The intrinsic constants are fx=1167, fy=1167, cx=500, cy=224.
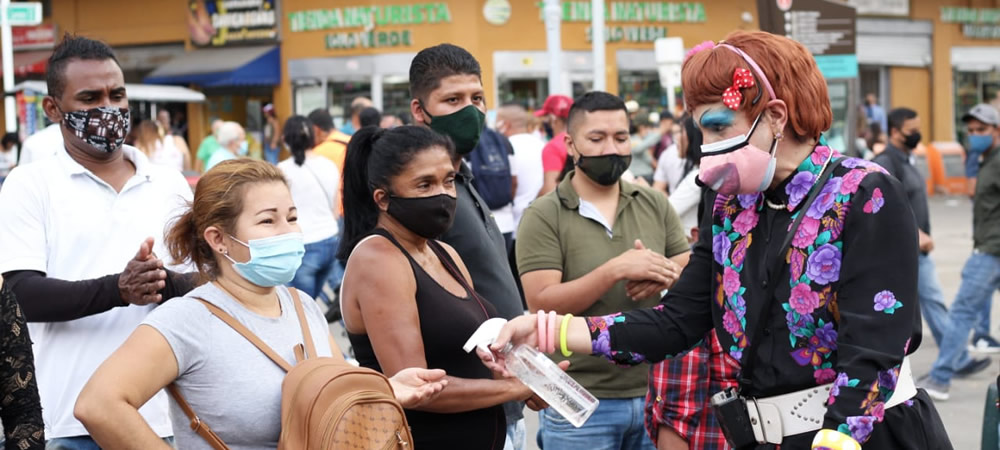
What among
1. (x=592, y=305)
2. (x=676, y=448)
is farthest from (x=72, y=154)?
(x=676, y=448)

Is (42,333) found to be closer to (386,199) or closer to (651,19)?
(386,199)

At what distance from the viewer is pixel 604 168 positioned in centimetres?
468

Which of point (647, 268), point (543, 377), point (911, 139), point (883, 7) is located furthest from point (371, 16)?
point (543, 377)

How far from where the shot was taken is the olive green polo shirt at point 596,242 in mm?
4406

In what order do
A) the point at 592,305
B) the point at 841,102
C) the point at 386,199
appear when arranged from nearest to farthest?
the point at 386,199
the point at 592,305
the point at 841,102

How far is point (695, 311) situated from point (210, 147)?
1354 centimetres

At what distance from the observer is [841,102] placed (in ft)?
50.0

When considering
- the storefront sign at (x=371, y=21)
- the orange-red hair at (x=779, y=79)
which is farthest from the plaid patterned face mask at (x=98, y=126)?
the storefront sign at (x=371, y=21)

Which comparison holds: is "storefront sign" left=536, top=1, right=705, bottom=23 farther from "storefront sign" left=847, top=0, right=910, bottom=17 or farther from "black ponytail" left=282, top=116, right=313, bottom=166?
"black ponytail" left=282, top=116, right=313, bottom=166

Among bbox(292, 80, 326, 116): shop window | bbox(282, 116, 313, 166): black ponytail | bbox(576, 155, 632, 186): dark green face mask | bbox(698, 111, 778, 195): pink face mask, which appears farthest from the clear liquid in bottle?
bbox(292, 80, 326, 116): shop window

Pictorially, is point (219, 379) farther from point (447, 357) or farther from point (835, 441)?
point (835, 441)

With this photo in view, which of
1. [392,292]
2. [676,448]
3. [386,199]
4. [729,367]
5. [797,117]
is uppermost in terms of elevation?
[797,117]

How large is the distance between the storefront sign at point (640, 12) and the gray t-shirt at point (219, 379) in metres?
23.1

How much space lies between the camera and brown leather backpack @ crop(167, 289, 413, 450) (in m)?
2.80
